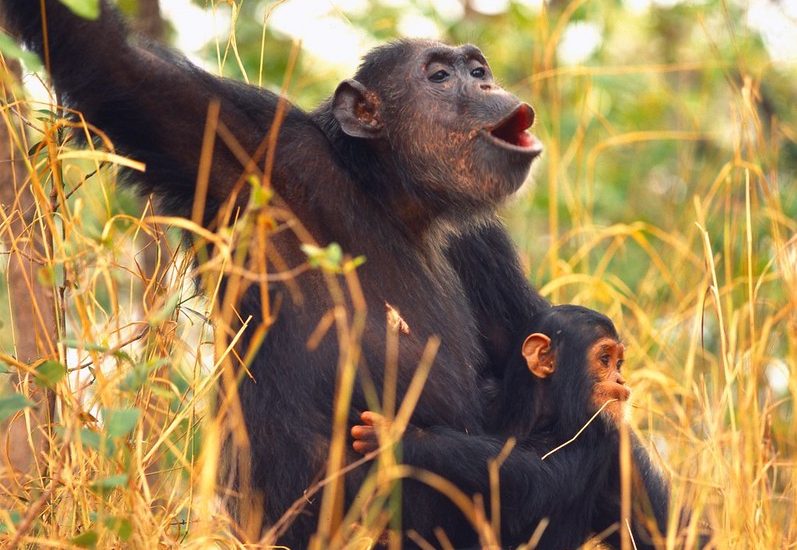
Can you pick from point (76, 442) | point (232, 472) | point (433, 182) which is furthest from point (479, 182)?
point (76, 442)

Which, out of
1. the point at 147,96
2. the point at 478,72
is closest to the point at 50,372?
the point at 147,96

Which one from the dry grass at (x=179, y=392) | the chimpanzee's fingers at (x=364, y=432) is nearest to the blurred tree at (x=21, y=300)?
the dry grass at (x=179, y=392)

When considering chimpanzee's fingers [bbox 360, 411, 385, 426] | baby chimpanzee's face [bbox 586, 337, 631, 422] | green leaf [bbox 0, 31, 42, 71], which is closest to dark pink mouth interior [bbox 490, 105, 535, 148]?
baby chimpanzee's face [bbox 586, 337, 631, 422]

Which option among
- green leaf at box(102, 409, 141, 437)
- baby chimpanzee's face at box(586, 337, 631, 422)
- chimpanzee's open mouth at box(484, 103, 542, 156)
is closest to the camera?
green leaf at box(102, 409, 141, 437)

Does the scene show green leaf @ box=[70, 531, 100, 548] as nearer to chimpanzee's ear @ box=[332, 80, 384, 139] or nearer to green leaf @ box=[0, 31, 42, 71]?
green leaf @ box=[0, 31, 42, 71]

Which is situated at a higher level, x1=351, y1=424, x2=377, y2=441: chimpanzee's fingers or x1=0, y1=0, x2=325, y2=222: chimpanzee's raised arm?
x1=0, y1=0, x2=325, y2=222: chimpanzee's raised arm

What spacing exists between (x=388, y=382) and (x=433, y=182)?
3.08 feet

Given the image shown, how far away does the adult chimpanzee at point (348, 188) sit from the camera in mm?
4195

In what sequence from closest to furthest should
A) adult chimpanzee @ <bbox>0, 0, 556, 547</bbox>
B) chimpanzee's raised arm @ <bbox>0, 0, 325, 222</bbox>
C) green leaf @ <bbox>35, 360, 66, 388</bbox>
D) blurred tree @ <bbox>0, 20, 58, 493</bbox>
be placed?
green leaf @ <bbox>35, 360, 66, 388</bbox>
chimpanzee's raised arm @ <bbox>0, 0, 325, 222</bbox>
adult chimpanzee @ <bbox>0, 0, 556, 547</bbox>
blurred tree @ <bbox>0, 20, 58, 493</bbox>

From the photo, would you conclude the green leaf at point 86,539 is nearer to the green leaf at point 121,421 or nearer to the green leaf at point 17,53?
the green leaf at point 121,421

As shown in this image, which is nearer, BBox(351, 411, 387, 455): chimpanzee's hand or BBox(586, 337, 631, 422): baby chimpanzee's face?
BBox(351, 411, 387, 455): chimpanzee's hand

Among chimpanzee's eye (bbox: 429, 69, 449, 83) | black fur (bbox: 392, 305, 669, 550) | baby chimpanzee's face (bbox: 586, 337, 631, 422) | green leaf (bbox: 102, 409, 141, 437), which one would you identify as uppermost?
chimpanzee's eye (bbox: 429, 69, 449, 83)

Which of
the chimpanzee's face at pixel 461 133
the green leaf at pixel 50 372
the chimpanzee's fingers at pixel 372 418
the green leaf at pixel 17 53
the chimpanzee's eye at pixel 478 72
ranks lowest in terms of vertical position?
the chimpanzee's fingers at pixel 372 418

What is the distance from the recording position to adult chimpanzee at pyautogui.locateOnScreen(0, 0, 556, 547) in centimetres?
420
